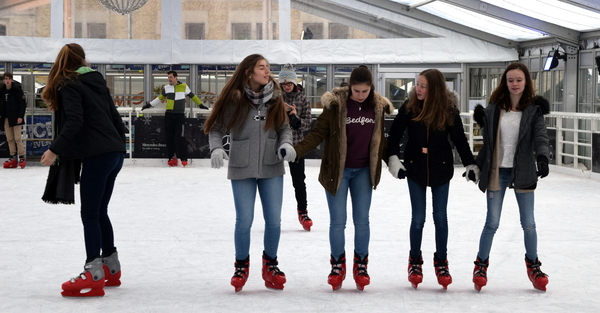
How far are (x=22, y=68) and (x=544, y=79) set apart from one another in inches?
452

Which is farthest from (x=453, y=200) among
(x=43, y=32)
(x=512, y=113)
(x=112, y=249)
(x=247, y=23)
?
(x=43, y=32)

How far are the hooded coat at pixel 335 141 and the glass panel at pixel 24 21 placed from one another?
15.6 metres

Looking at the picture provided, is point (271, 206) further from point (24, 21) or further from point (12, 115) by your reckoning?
point (24, 21)

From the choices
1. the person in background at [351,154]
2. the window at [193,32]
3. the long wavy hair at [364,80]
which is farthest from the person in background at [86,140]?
the window at [193,32]

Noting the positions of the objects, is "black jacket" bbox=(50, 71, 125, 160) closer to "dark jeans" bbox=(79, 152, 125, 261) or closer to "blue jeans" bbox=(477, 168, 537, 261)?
"dark jeans" bbox=(79, 152, 125, 261)

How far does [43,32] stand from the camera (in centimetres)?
1914

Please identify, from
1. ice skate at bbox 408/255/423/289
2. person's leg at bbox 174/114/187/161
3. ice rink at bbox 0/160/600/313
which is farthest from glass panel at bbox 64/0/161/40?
ice skate at bbox 408/255/423/289

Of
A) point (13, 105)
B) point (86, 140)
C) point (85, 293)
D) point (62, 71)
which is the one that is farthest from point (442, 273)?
point (13, 105)

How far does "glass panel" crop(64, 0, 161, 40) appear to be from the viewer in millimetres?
19406

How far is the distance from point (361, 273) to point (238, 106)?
1191mm

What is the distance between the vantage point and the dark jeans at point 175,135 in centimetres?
1534

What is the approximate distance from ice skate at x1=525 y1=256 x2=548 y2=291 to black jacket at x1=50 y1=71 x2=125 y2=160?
2469mm

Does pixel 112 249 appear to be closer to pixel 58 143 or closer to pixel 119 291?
pixel 119 291

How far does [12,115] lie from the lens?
14492 millimetres
